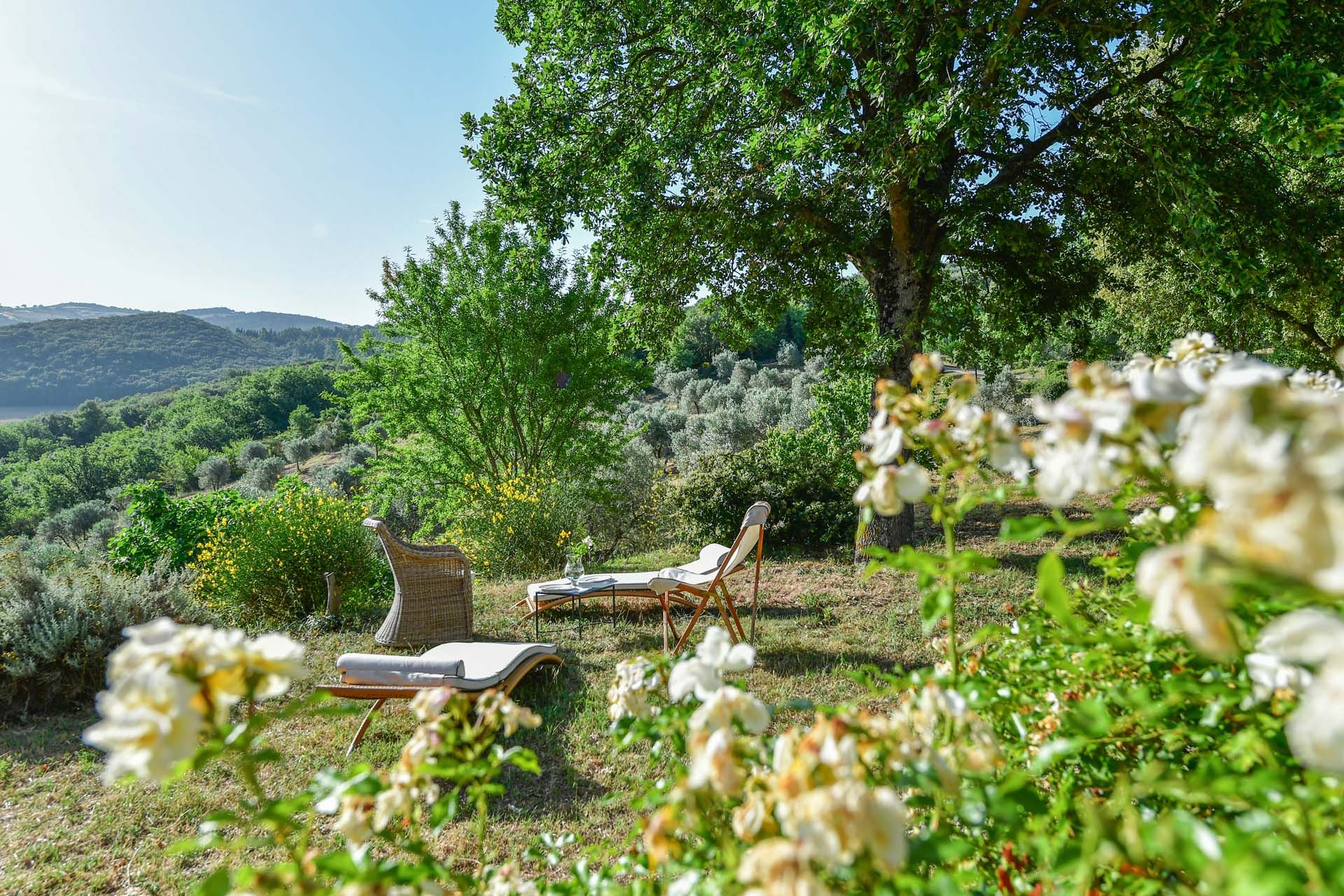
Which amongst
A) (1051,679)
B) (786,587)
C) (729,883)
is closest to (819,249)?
(786,587)

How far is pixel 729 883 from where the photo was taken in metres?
0.82

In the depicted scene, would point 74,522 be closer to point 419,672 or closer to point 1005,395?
point 419,672

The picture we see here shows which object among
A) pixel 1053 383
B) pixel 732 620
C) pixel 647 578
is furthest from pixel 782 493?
pixel 1053 383

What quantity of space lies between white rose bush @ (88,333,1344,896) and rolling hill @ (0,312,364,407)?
11303 cm

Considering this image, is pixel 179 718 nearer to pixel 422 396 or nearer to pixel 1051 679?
pixel 1051 679

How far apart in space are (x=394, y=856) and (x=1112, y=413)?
3.10m

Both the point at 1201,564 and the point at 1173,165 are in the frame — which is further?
the point at 1173,165

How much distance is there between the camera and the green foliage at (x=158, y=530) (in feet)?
27.9

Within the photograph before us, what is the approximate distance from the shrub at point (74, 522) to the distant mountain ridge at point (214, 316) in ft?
387

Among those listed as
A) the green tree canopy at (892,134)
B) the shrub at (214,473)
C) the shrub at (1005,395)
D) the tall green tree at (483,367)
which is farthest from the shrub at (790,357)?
the shrub at (214,473)

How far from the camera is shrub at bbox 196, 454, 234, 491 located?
1447 inches

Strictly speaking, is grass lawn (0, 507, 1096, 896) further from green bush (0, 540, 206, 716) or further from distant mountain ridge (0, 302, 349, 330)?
distant mountain ridge (0, 302, 349, 330)

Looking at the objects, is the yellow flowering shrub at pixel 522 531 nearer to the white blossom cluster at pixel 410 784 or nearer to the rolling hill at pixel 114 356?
the white blossom cluster at pixel 410 784

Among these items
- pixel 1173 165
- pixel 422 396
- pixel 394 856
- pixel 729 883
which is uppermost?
pixel 1173 165
